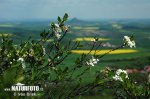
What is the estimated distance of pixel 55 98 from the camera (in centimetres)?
507

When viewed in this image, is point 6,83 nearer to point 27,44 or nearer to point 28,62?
point 28,62

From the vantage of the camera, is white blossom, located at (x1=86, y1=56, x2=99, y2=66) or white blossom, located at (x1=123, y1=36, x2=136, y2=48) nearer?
white blossom, located at (x1=123, y1=36, x2=136, y2=48)

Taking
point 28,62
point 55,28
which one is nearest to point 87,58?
point 55,28

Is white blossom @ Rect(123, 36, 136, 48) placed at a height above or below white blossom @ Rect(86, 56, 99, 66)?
above

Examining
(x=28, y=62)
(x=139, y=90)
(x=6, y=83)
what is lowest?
(x=139, y=90)

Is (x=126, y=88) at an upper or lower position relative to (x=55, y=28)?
lower

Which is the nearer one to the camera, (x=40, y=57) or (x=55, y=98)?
(x=55, y=98)

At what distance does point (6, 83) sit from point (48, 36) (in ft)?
10.8

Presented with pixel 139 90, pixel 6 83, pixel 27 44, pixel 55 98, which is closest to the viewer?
pixel 6 83

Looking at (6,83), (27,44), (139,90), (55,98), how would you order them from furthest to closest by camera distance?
(27,44) < (139,90) < (55,98) < (6,83)

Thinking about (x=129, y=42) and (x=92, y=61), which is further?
(x=92, y=61)

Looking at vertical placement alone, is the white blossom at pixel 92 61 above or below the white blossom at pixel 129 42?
below

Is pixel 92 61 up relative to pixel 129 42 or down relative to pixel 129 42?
down

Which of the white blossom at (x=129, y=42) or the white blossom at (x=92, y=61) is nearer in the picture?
the white blossom at (x=129, y=42)
